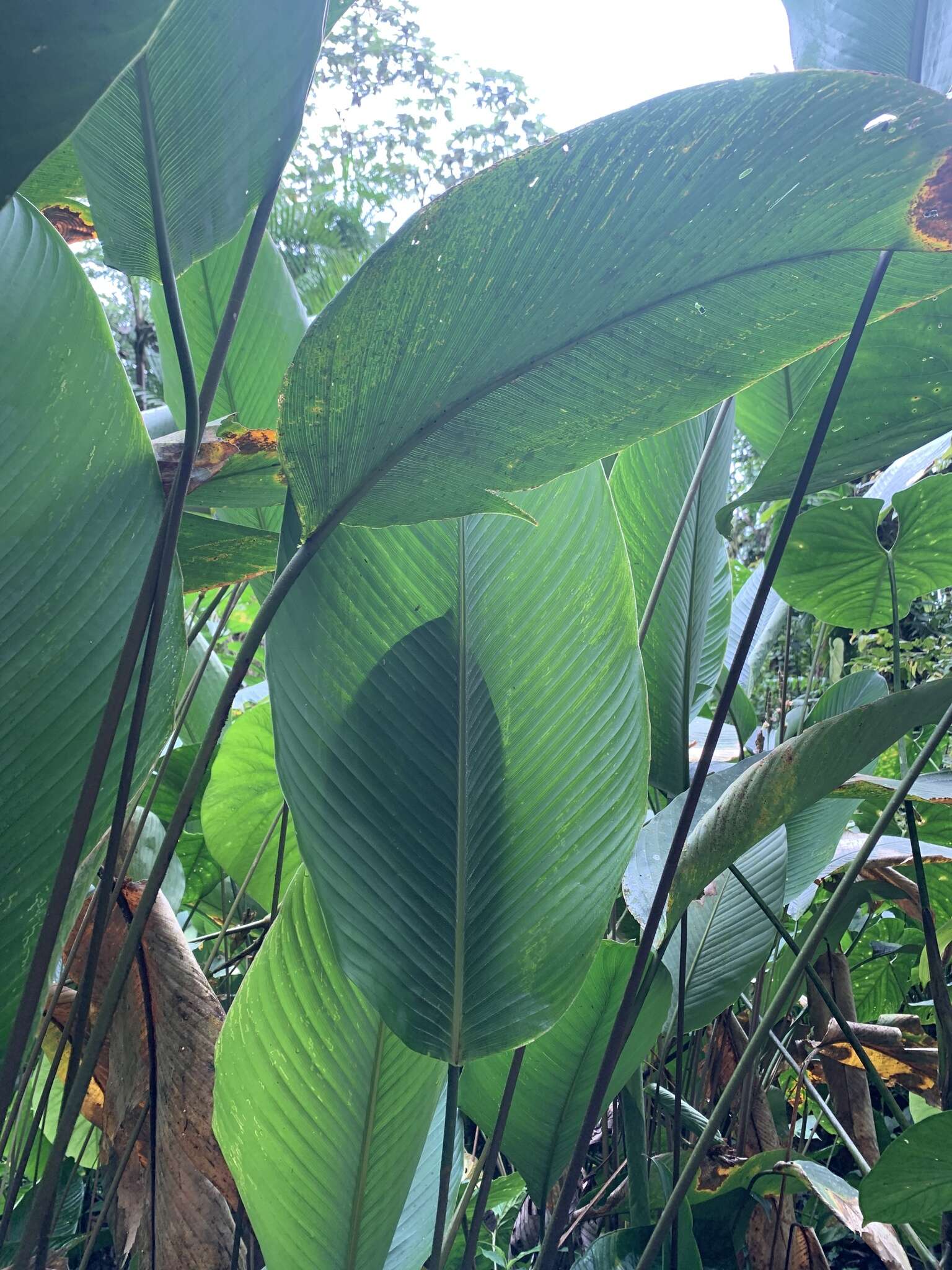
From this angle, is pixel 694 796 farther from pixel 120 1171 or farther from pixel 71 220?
pixel 71 220

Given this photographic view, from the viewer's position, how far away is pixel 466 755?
0.47 m

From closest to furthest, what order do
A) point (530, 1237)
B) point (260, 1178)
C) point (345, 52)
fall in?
1. point (260, 1178)
2. point (530, 1237)
3. point (345, 52)

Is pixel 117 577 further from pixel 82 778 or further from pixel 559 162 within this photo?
pixel 559 162

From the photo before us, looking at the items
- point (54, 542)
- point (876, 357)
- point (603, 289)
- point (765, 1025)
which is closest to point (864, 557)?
point (876, 357)

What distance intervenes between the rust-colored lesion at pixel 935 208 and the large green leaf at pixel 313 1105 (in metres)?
0.44

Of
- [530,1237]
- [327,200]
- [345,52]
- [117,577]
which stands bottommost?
[530,1237]

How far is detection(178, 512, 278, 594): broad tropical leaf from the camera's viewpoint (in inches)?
20.9

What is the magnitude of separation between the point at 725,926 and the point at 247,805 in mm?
481

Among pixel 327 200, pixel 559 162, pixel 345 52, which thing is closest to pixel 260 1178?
pixel 559 162

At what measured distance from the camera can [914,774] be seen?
536 mm

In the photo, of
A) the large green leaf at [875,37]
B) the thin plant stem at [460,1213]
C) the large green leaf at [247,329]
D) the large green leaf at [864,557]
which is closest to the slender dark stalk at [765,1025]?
the thin plant stem at [460,1213]

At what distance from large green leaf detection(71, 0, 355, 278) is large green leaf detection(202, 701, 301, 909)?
1.78ft

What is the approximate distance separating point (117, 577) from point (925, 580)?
31.4 inches

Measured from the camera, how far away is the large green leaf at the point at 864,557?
0.71 m
